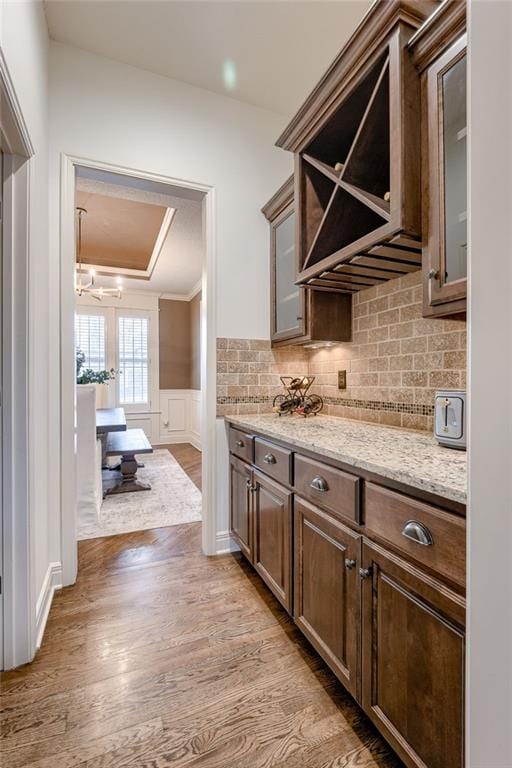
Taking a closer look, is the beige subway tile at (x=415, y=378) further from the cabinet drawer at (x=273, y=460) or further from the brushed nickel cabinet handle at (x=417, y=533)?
the brushed nickel cabinet handle at (x=417, y=533)

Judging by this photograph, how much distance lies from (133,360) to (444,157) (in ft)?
20.1

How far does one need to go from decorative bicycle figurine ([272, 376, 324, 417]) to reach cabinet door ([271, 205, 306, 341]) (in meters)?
0.36

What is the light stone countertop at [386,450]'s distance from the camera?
0.88m

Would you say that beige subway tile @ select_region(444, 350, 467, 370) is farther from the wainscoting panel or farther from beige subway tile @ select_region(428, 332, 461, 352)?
the wainscoting panel

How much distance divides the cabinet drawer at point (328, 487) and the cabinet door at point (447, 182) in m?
0.68

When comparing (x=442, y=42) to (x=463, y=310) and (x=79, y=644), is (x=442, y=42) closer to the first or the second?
(x=463, y=310)

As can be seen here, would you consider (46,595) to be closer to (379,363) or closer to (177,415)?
(379,363)

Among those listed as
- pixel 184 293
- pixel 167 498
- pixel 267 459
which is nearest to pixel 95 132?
pixel 267 459

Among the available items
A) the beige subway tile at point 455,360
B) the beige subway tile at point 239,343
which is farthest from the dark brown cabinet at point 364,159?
the beige subway tile at point 239,343

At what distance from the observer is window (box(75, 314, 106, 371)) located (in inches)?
244

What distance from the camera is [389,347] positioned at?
189cm

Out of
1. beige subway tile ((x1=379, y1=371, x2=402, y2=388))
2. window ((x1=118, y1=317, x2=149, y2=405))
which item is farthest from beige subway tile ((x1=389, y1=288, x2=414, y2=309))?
window ((x1=118, y1=317, x2=149, y2=405))

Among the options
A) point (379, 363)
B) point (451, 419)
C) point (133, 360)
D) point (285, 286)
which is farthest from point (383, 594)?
point (133, 360)

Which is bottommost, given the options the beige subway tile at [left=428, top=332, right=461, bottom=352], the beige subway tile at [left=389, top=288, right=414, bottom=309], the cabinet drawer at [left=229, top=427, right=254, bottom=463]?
the cabinet drawer at [left=229, top=427, right=254, bottom=463]
